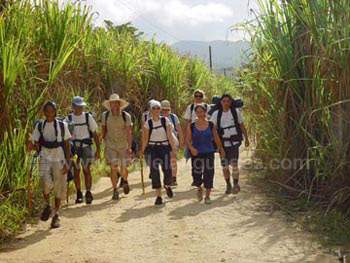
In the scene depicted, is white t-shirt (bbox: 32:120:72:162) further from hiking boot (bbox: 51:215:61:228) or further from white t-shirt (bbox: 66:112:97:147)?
white t-shirt (bbox: 66:112:97:147)

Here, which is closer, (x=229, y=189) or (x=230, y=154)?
(x=230, y=154)

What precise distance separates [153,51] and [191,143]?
757 centimetres

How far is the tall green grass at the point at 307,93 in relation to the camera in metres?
6.33

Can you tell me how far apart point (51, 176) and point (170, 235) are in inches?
70.3

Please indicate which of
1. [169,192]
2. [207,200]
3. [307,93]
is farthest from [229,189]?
[307,93]

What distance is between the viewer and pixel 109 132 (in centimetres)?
850

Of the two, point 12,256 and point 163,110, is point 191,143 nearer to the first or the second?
point 163,110

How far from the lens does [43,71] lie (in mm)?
8016

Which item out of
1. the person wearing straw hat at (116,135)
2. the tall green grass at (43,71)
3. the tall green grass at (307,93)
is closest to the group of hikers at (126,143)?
the person wearing straw hat at (116,135)

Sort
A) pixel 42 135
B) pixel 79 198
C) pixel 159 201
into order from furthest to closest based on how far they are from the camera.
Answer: pixel 79 198 → pixel 159 201 → pixel 42 135

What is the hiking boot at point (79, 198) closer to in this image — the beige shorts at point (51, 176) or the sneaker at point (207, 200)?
the beige shorts at point (51, 176)

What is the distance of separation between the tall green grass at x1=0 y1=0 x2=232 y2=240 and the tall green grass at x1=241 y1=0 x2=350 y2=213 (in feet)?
9.66

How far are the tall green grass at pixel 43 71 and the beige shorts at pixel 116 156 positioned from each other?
100cm

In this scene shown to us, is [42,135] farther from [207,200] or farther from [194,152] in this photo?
[207,200]
